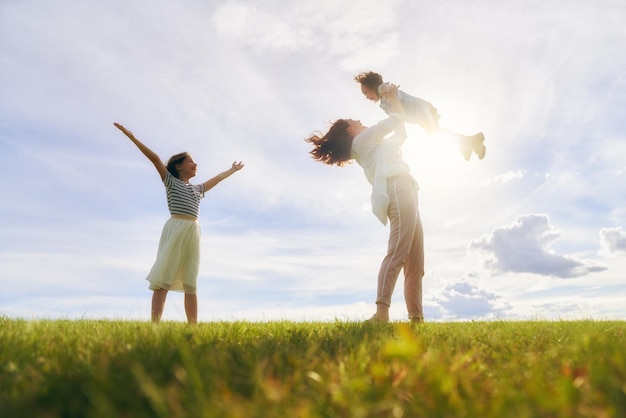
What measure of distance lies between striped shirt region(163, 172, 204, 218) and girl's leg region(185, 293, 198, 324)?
1116 millimetres

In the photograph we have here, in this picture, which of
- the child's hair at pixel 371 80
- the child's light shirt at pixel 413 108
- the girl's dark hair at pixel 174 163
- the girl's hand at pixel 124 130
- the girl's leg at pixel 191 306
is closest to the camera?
the girl's hand at pixel 124 130

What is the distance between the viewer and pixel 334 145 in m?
7.14

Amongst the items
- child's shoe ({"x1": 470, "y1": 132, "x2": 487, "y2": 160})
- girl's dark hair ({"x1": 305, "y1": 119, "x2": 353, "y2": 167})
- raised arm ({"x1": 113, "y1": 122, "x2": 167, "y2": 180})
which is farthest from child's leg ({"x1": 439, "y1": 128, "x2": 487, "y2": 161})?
raised arm ({"x1": 113, "y1": 122, "x2": 167, "y2": 180})

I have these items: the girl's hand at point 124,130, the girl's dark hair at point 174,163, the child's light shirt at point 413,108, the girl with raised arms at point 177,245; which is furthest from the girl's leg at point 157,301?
the child's light shirt at point 413,108

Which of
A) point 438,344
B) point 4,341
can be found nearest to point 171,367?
point 4,341

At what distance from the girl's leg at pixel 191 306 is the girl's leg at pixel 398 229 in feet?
8.36

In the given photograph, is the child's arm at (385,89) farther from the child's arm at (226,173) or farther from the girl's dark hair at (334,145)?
the child's arm at (226,173)

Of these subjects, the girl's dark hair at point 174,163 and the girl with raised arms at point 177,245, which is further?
the girl's dark hair at point 174,163

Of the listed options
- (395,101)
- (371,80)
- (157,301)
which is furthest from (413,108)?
(157,301)

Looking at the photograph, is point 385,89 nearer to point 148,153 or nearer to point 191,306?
point 148,153

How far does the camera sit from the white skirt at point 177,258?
6793 millimetres

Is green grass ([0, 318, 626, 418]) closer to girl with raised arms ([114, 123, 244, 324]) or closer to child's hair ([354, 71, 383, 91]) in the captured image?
girl with raised arms ([114, 123, 244, 324])

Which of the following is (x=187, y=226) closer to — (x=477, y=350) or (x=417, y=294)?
(x=417, y=294)

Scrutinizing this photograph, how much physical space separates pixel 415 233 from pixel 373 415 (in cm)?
493
